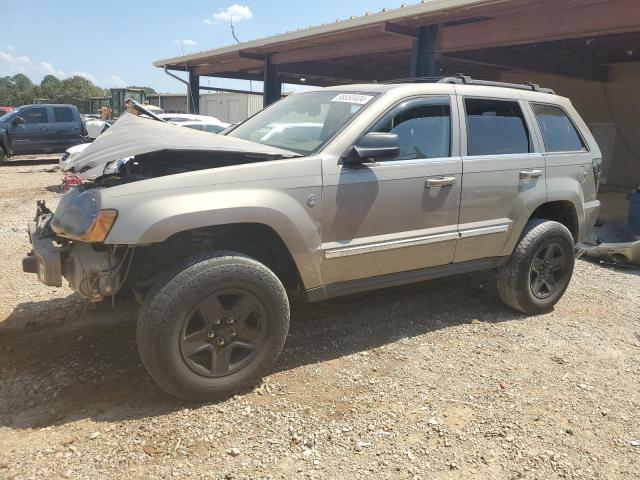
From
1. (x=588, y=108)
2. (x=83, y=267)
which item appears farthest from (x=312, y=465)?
(x=588, y=108)

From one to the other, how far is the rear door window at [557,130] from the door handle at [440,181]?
Result: 4.10 ft

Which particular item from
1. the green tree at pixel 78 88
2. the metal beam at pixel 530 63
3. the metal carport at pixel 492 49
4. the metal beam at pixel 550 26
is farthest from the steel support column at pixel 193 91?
the green tree at pixel 78 88

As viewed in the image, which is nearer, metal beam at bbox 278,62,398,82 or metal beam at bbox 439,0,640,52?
metal beam at bbox 439,0,640,52

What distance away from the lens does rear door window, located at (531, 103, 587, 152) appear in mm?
4371

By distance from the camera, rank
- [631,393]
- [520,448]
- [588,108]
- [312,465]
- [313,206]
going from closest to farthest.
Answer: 1. [312,465]
2. [520,448]
3. [313,206]
4. [631,393]
5. [588,108]

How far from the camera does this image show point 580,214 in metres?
4.59

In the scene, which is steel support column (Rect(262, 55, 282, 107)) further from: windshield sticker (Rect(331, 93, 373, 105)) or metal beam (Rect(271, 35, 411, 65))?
windshield sticker (Rect(331, 93, 373, 105))

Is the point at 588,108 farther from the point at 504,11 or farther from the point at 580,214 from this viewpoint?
the point at 580,214

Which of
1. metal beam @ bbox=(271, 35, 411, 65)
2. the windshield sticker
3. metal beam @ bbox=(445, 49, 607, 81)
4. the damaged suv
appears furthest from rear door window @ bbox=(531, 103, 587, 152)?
metal beam @ bbox=(445, 49, 607, 81)

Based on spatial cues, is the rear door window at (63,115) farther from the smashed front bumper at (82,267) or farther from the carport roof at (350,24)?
the smashed front bumper at (82,267)

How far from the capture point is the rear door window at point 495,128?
3.89 meters

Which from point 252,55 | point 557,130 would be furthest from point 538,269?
point 252,55

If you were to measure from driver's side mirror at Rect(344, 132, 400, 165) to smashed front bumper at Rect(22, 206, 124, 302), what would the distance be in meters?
1.51

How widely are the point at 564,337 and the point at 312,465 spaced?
8.47ft
